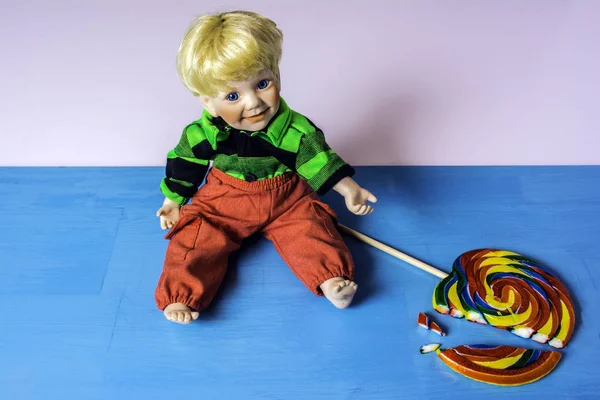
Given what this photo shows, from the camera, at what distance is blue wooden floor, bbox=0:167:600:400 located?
1226mm

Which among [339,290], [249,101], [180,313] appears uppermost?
[249,101]

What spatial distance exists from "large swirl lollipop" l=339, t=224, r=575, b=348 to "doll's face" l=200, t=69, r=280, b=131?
1.49ft

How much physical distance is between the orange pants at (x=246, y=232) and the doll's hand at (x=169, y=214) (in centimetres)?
2

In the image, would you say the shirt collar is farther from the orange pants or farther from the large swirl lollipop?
the large swirl lollipop

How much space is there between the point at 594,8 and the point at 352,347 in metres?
1.38

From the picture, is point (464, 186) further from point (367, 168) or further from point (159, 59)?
point (159, 59)

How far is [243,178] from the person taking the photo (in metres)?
1.34

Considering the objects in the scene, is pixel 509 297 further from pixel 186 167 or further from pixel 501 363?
pixel 186 167

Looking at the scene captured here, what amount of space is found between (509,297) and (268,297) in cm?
46

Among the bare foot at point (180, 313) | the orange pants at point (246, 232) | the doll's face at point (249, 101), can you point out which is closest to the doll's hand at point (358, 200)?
the orange pants at point (246, 232)

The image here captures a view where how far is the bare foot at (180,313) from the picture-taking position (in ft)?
4.13

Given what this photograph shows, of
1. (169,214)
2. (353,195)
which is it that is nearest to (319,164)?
(353,195)

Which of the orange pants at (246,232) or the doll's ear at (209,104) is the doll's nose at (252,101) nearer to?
the doll's ear at (209,104)

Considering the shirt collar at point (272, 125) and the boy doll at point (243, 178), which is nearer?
the boy doll at point (243, 178)
